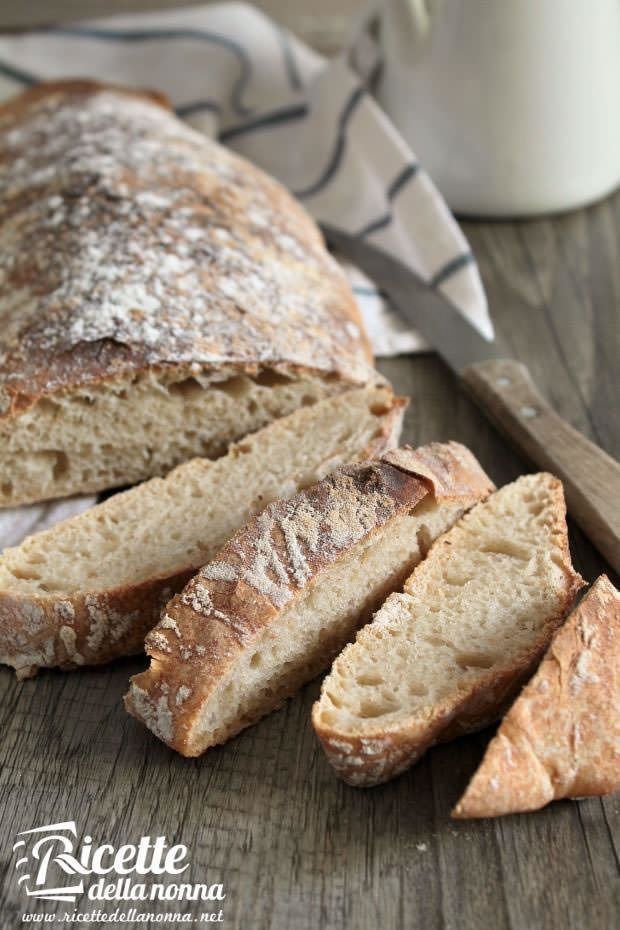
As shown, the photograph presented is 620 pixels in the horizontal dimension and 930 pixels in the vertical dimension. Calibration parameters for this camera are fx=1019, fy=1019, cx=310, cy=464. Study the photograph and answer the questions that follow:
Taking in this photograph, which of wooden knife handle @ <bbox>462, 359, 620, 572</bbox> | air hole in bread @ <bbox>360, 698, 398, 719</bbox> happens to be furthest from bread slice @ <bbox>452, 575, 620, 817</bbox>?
wooden knife handle @ <bbox>462, 359, 620, 572</bbox>

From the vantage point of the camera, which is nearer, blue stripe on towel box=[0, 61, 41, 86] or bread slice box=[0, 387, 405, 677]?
bread slice box=[0, 387, 405, 677]

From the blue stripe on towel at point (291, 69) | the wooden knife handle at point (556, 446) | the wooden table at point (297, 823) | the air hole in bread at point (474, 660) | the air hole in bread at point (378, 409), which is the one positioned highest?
the blue stripe on towel at point (291, 69)

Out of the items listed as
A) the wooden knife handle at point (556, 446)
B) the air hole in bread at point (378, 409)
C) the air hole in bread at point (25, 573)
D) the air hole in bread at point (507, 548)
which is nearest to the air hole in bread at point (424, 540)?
the air hole in bread at point (507, 548)

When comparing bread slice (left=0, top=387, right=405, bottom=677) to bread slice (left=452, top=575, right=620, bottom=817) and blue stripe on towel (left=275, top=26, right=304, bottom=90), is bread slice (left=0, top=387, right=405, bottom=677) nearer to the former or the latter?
bread slice (left=452, top=575, right=620, bottom=817)

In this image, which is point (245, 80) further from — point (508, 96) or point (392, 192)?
point (508, 96)

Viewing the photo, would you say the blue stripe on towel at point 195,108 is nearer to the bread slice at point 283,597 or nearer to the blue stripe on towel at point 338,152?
the blue stripe on towel at point 338,152

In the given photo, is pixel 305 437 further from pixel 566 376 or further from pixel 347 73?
pixel 347 73

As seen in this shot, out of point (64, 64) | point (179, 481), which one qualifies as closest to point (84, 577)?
point (179, 481)
